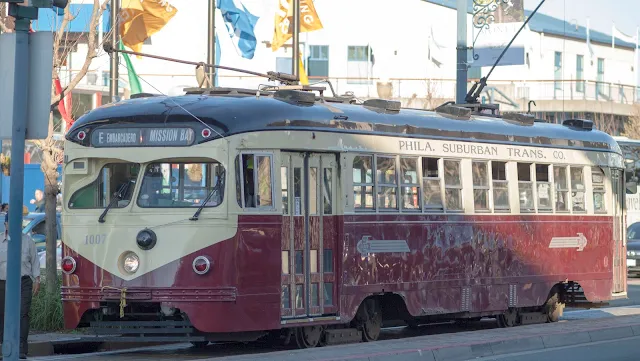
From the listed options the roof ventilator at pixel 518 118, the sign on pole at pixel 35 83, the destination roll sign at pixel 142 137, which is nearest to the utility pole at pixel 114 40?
the destination roll sign at pixel 142 137

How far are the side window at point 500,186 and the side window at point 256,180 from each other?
490cm

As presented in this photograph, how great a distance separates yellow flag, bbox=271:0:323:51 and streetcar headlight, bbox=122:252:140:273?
17.8 metres

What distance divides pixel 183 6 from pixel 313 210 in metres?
42.4

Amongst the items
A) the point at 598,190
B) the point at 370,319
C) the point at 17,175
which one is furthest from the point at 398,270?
the point at 17,175

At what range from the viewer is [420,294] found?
55.9 ft

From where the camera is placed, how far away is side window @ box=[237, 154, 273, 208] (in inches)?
575

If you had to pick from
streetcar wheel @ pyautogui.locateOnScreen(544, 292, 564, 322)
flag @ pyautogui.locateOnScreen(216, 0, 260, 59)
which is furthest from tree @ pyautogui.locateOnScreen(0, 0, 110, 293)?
flag @ pyautogui.locateOnScreen(216, 0, 260, 59)

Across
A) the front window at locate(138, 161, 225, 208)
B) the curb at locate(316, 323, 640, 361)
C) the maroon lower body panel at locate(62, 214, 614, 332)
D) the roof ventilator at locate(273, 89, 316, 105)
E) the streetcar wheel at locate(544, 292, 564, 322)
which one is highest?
the roof ventilator at locate(273, 89, 316, 105)

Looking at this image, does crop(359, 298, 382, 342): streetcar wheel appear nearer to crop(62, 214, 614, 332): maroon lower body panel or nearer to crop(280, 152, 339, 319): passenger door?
crop(62, 214, 614, 332): maroon lower body panel

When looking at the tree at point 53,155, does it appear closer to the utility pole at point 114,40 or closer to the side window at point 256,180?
the utility pole at point 114,40

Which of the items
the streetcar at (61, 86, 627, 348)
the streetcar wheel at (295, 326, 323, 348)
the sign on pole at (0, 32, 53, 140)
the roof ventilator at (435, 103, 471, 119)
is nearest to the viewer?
the sign on pole at (0, 32, 53, 140)

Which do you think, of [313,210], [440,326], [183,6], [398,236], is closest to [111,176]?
[313,210]

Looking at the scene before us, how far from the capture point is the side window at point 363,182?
1598cm

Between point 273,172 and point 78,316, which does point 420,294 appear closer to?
point 273,172
